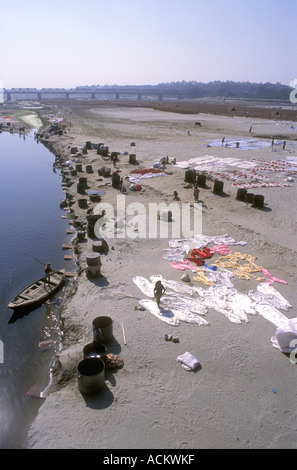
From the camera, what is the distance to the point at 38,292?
37.2 ft

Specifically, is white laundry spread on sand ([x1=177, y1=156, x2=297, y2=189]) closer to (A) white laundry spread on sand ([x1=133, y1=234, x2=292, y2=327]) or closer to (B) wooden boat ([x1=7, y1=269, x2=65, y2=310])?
(A) white laundry spread on sand ([x1=133, y1=234, x2=292, y2=327])

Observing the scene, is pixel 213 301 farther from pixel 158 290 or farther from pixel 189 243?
pixel 189 243

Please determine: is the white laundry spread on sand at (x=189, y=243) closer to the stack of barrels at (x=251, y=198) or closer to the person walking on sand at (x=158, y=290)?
the person walking on sand at (x=158, y=290)

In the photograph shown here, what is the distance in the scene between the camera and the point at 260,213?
17094 millimetres

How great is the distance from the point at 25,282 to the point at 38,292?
1.68 meters

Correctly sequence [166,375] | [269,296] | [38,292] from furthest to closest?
[38,292] → [269,296] → [166,375]

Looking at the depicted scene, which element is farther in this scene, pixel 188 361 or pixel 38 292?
pixel 38 292

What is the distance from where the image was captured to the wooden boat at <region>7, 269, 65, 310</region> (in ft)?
35.1

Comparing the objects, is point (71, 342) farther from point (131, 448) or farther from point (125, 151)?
point (125, 151)

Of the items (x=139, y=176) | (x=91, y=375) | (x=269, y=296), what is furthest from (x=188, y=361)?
(x=139, y=176)

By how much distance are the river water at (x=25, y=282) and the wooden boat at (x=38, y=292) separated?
1.05ft

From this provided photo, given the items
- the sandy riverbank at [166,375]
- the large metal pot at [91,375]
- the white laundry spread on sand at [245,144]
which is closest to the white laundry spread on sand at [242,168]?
the white laundry spread on sand at [245,144]

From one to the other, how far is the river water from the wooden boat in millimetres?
319
